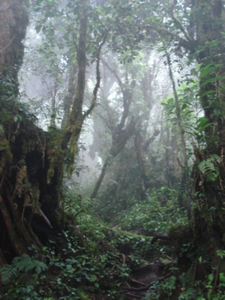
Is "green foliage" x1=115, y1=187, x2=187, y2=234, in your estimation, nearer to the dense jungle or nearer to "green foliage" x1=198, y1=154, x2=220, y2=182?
the dense jungle

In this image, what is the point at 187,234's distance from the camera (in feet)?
18.1

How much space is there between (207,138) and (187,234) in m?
1.85

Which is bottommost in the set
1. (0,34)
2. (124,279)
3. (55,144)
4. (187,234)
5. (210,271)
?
(124,279)

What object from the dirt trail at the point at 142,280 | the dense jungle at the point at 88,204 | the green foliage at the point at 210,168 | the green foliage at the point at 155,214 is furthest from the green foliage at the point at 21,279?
the green foliage at the point at 155,214

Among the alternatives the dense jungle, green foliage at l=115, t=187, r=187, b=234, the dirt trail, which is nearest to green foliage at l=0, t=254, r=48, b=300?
the dense jungle

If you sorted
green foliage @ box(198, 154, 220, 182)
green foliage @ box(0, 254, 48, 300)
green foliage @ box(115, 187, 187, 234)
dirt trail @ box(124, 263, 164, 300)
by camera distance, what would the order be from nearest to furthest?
green foliage @ box(0, 254, 48, 300)
green foliage @ box(198, 154, 220, 182)
dirt trail @ box(124, 263, 164, 300)
green foliage @ box(115, 187, 187, 234)

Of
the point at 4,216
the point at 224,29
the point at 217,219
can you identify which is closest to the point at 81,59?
the point at 224,29

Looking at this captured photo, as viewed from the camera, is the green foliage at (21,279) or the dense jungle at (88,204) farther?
the dense jungle at (88,204)

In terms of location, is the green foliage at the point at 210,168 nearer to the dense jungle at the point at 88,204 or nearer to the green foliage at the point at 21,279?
the dense jungle at the point at 88,204

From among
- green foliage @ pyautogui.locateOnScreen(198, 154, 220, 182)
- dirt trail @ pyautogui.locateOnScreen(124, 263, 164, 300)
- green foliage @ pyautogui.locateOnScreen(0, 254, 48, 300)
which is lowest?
dirt trail @ pyautogui.locateOnScreen(124, 263, 164, 300)

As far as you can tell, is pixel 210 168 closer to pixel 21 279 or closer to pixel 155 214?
pixel 21 279

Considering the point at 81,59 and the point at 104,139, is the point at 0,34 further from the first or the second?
the point at 104,139

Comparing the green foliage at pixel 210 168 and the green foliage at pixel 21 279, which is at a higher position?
the green foliage at pixel 210 168

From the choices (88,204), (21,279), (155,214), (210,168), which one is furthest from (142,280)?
(155,214)
